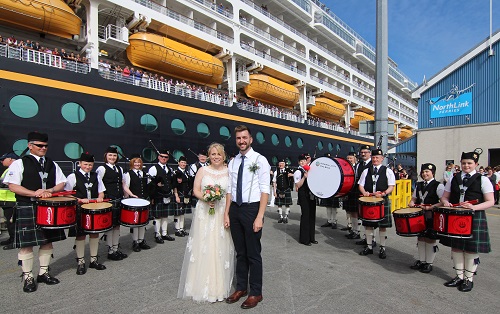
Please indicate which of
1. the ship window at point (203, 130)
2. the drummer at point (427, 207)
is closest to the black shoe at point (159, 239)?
the drummer at point (427, 207)

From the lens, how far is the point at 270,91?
19859 mm

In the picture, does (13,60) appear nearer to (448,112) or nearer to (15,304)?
(15,304)

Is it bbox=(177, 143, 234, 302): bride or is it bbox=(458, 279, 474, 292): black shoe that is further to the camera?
bbox=(458, 279, 474, 292): black shoe

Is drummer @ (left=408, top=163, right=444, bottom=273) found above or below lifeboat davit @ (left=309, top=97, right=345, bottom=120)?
below

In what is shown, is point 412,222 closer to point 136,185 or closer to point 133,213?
point 133,213

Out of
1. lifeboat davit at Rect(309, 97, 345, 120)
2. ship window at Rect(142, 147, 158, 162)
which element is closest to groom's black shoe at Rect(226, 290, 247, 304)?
ship window at Rect(142, 147, 158, 162)

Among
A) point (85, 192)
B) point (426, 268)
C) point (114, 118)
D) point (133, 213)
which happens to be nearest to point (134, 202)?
point (133, 213)

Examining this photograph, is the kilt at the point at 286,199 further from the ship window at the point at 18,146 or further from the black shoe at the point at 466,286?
the ship window at the point at 18,146

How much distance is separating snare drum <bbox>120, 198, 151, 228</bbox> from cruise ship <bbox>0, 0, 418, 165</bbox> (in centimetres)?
651

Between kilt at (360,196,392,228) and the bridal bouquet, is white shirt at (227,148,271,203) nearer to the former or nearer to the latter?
the bridal bouquet

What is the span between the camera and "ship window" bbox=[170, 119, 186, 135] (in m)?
13.2

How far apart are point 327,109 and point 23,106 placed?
2181 centimetres

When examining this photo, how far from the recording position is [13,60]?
9156 mm

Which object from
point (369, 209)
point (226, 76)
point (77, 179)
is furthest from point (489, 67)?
point (77, 179)
